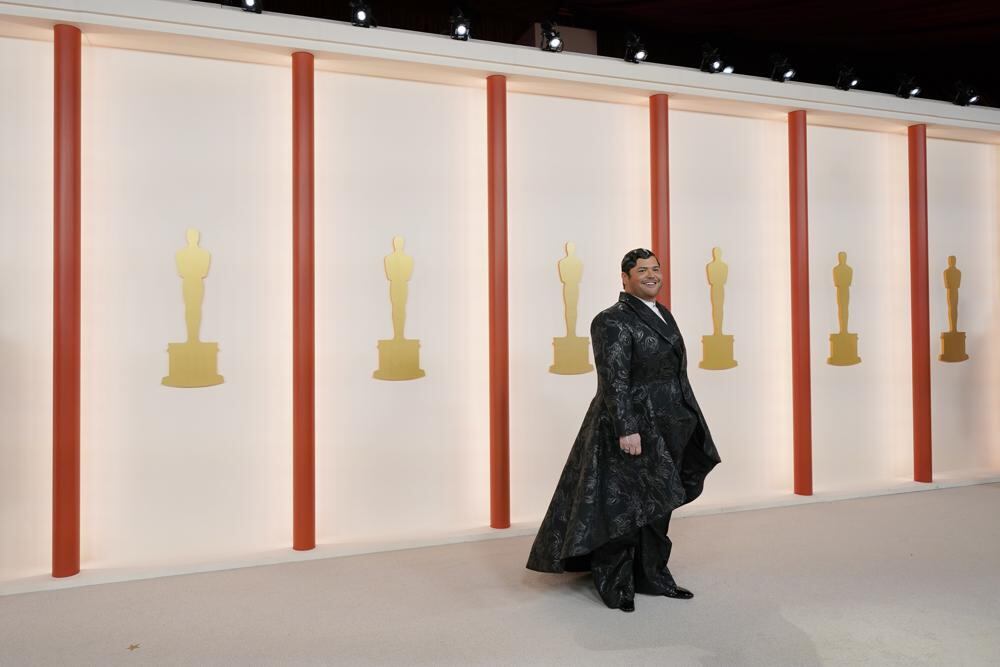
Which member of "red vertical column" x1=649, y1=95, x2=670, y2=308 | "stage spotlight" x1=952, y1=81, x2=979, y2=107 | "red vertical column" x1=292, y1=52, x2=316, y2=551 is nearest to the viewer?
"red vertical column" x1=292, y1=52, x2=316, y2=551

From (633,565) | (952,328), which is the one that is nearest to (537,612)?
(633,565)

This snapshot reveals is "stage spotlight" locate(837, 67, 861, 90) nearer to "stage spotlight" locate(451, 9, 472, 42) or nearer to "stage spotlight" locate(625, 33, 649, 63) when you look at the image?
"stage spotlight" locate(625, 33, 649, 63)

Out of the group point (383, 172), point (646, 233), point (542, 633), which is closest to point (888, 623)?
point (542, 633)

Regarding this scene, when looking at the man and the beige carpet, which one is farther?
the man

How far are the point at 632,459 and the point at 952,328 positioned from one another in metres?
3.59

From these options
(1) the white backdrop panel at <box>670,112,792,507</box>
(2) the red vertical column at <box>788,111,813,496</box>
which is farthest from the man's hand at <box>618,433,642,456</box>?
(2) the red vertical column at <box>788,111,813,496</box>

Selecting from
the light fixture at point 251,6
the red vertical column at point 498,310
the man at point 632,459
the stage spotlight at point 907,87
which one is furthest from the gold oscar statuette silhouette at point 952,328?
the light fixture at point 251,6

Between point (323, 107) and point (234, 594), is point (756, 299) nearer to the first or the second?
point (323, 107)

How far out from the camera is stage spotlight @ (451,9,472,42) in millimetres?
3684

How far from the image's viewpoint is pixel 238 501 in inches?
139

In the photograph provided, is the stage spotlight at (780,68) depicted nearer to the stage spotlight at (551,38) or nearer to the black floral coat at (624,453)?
the stage spotlight at (551,38)

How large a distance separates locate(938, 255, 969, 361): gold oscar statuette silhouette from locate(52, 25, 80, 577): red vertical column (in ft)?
18.0

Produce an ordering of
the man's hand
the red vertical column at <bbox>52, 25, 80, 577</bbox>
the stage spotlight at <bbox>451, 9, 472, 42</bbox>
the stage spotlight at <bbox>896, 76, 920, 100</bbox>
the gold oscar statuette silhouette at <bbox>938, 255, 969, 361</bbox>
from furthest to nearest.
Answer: the gold oscar statuette silhouette at <bbox>938, 255, 969, 361</bbox>, the stage spotlight at <bbox>896, 76, 920, 100</bbox>, the stage spotlight at <bbox>451, 9, 472, 42</bbox>, the red vertical column at <bbox>52, 25, 80, 577</bbox>, the man's hand

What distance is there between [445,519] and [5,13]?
3.25 metres
